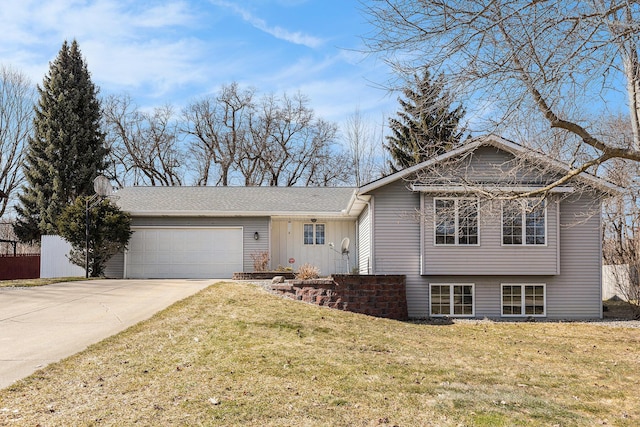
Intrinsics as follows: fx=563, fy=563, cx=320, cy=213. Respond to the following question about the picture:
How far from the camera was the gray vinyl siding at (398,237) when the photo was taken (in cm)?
1495

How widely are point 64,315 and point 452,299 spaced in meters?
9.59

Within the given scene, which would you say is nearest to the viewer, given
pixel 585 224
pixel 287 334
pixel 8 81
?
pixel 287 334

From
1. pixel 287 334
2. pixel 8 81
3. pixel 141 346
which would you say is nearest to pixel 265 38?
pixel 287 334

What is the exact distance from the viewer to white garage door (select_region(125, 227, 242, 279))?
63.9 ft

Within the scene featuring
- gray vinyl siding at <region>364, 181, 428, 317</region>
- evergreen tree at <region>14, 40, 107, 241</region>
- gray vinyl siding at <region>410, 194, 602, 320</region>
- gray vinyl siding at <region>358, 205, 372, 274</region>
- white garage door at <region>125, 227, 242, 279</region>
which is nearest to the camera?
gray vinyl siding at <region>364, 181, 428, 317</region>

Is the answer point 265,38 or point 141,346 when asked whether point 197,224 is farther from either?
point 141,346

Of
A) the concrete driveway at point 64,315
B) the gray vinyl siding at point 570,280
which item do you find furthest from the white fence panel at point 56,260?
the gray vinyl siding at point 570,280

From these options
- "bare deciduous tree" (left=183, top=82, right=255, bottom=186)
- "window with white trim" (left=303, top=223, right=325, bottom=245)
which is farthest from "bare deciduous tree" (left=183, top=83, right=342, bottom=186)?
"window with white trim" (left=303, top=223, right=325, bottom=245)

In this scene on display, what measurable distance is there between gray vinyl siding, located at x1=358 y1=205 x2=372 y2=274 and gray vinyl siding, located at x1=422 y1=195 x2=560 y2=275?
1.74 m

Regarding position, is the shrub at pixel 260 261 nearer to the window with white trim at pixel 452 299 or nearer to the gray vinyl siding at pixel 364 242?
the gray vinyl siding at pixel 364 242

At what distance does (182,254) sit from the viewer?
63.9 feet

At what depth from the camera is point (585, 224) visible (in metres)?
15.1

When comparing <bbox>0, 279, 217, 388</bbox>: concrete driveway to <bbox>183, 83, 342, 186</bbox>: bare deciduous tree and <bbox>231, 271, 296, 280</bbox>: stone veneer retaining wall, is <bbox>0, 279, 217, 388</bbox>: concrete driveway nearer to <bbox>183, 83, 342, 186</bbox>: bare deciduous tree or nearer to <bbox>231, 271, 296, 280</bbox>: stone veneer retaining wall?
<bbox>231, 271, 296, 280</bbox>: stone veneer retaining wall

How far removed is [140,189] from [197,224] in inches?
178
